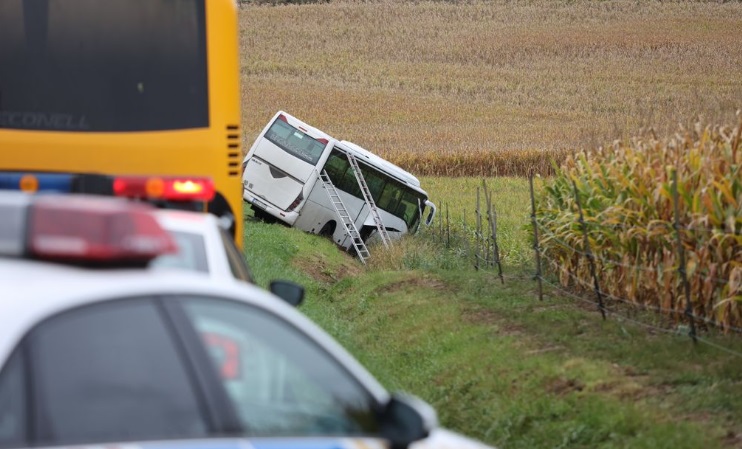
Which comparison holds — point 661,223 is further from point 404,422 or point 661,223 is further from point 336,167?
point 336,167

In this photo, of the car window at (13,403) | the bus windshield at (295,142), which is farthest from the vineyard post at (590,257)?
the bus windshield at (295,142)

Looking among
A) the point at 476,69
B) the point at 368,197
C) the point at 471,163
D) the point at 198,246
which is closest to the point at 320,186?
the point at 368,197

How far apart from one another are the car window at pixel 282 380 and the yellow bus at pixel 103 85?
5.31 metres

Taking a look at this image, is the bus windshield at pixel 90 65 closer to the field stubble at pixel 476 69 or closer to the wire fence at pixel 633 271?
the wire fence at pixel 633 271

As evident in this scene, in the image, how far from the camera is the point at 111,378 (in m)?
3.73

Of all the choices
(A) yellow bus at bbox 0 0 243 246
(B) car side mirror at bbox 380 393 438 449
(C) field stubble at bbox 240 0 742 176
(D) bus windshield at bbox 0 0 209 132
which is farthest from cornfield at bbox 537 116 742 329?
(C) field stubble at bbox 240 0 742 176

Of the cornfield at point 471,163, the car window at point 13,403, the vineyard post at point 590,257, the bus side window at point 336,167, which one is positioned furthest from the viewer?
the cornfield at point 471,163

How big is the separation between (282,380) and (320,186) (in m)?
24.1

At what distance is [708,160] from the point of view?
12.0 meters

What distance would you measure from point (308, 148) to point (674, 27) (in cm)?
5426

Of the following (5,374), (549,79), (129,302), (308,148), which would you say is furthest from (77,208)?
(549,79)

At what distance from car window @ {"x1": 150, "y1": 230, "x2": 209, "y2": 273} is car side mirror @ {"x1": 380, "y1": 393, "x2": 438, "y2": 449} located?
1529mm

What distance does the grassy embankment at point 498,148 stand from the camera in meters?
9.61

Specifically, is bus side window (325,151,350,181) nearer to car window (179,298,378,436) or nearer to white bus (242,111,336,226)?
white bus (242,111,336,226)
